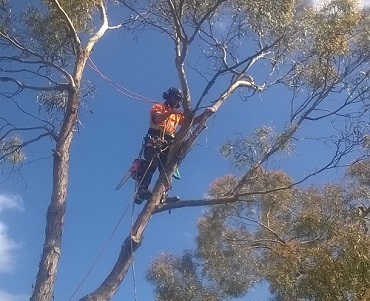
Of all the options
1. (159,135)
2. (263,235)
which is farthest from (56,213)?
(263,235)

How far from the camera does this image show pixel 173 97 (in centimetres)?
688

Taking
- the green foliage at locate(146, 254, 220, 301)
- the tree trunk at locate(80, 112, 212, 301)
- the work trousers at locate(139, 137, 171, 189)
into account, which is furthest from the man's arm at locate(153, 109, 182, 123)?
the green foliage at locate(146, 254, 220, 301)

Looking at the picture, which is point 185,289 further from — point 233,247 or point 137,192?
point 137,192

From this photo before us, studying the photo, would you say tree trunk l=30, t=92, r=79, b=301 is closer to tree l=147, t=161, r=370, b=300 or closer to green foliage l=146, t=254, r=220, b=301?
tree l=147, t=161, r=370, b=300

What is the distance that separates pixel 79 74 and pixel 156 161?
1.19 m

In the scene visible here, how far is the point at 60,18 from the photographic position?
7.39 metres

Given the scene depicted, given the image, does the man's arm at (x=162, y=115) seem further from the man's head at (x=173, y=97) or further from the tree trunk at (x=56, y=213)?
the tree trunk at (x=56, y=213)

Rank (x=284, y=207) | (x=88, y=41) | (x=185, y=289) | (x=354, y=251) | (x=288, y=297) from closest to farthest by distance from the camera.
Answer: (x=354, y=251) → (x=288, y=297) → (x=88, y=41) → (x=284, y=207) → (x=185, y=289)

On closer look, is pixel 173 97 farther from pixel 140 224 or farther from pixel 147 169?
pixel 140 224

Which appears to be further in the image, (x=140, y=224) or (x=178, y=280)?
(x=178, y=280)

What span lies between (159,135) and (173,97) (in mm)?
429

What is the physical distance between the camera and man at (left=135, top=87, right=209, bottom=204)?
Answer: 652cm

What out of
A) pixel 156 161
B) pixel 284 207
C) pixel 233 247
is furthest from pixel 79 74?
pixel 233 247

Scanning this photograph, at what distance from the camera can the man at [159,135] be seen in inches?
257
